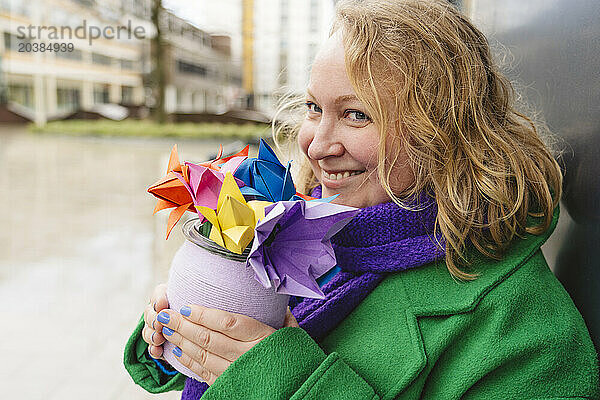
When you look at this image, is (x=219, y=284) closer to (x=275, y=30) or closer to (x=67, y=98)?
(x=275, y=30)

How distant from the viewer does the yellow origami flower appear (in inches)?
29.7

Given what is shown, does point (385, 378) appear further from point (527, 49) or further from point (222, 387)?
point (527, 49)

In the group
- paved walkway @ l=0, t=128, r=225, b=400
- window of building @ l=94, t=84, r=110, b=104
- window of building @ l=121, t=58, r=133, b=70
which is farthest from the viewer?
window of building @ l=121, t=58, r=133, b=70

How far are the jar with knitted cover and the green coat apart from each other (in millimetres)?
49

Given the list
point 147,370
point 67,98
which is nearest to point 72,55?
point 67,98

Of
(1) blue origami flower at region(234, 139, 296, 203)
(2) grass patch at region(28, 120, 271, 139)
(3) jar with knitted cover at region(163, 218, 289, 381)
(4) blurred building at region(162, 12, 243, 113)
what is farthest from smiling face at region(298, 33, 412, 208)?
(4) blurred building at region(162, 12, 243, 113)

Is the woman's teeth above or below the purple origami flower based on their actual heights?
above

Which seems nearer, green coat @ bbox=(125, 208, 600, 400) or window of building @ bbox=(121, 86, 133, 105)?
green coat @ bbox=(125, 208, 600, 400)

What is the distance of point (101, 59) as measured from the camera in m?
27.6

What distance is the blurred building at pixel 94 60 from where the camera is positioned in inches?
622

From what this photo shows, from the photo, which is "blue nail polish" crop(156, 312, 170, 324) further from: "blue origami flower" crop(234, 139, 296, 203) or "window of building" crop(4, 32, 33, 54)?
"window of building" crop(4, 32, 33, 54)

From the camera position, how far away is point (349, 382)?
863 millimetres

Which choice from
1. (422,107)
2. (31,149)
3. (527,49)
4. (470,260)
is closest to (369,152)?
(422,107)

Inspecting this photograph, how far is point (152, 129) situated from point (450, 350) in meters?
14.3
